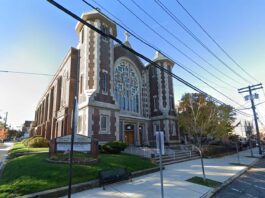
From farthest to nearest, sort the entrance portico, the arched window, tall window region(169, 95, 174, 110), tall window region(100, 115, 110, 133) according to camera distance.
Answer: tall window region(169, 95, 174, 110) → the arched window → the entrance portico → tall window region(100, 115, 110, 133)

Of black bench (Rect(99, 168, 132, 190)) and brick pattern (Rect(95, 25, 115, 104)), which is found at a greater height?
brick pattern (Rect(95, 25, 115, 104))

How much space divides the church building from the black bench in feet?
30.7

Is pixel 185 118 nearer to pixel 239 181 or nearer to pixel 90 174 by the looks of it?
pixel 239 181

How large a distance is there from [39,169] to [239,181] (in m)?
10.8

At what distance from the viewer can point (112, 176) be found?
920cm

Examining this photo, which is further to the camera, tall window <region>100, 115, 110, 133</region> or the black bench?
tall window <region>100, 115, 110, 133</region>

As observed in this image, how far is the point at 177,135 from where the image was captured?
95.1 feet

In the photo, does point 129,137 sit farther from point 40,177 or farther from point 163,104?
point 40,177

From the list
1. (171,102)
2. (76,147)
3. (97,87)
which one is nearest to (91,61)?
(97,87)

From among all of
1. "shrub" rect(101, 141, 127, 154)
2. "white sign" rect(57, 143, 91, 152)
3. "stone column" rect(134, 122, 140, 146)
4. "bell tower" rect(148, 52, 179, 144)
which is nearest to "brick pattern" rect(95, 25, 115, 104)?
"shrub" rect(101, 141, 127, 154)

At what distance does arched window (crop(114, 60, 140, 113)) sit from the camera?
26312 millimetres

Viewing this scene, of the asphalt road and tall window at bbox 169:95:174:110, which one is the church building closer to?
tall window at bbox 169:95:174:110

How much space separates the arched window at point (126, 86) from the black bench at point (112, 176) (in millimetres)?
16351

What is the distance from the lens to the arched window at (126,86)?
26.3m
